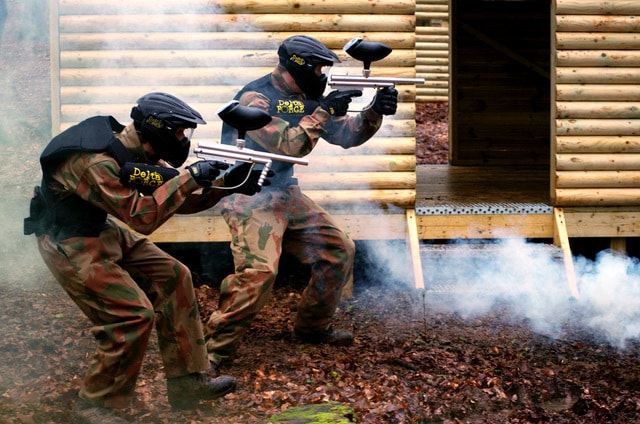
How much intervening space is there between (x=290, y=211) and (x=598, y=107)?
12.4 ft

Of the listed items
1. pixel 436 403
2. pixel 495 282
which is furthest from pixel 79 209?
pixel 495 282

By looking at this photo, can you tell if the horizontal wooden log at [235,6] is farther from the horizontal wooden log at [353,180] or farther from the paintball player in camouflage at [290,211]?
the paintball player in camouflage at [290,211]

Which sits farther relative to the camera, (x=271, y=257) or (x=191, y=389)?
(x=271, y=257)

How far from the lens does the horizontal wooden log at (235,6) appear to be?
317 inches

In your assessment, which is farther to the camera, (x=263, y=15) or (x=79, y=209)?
(x=263, y=15)

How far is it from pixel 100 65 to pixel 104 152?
355 centimetres

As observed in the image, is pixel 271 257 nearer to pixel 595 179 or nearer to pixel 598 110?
pixel 595 179

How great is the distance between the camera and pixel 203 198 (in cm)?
527

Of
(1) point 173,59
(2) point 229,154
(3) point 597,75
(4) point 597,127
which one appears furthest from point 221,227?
(3) point 597,75

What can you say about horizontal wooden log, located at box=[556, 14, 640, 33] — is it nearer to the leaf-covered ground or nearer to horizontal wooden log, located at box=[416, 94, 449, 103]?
the leaf-covered ground

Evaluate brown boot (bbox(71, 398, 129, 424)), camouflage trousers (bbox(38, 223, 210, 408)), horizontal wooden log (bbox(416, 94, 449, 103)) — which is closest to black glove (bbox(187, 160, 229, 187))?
camouflage trousers (bbox(38, 223, 210, 408))

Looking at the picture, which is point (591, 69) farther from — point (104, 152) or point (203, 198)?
point (104, 152)

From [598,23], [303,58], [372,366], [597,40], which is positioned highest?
[598,23]

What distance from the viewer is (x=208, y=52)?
818 centimetres
